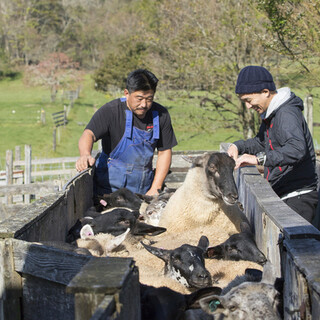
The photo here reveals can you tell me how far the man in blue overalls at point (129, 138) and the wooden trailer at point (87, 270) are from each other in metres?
2.11

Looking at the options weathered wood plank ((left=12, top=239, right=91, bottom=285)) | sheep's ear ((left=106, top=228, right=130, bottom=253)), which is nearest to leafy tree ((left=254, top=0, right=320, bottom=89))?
sheep's ear ((left=106, top=228, right=130, bottom=253))

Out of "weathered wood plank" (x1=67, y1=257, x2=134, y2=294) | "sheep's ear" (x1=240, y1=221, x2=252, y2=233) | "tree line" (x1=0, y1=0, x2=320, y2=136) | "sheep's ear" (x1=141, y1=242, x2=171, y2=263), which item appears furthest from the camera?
"tree line" (x1=0, y1=0, x2=320, y2=136)

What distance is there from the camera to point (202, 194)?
7324mm

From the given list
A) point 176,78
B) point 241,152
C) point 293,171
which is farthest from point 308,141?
point 176,78

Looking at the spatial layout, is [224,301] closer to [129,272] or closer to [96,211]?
[129,272]

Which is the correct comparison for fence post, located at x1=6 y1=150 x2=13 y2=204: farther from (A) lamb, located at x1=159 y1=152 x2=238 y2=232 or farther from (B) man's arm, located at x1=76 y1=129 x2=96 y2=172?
(A) lamb, located at x1=159 y1=152 x2=238 y2=232

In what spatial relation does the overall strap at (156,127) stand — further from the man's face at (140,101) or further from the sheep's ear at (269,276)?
the sheep's ear at (269,276)

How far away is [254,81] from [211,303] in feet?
10.1

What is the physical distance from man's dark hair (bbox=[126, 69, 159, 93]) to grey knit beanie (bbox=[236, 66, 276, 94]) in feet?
6.00

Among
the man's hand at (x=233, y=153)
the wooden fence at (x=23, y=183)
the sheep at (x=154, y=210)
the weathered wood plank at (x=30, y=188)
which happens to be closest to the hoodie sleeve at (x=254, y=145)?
the man's hand at (x=233, y=153)

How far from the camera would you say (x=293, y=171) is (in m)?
6.54

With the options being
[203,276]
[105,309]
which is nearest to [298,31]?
[203,276]

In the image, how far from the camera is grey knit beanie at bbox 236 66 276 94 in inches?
251

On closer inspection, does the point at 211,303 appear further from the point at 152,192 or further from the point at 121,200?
the point at 152,192
